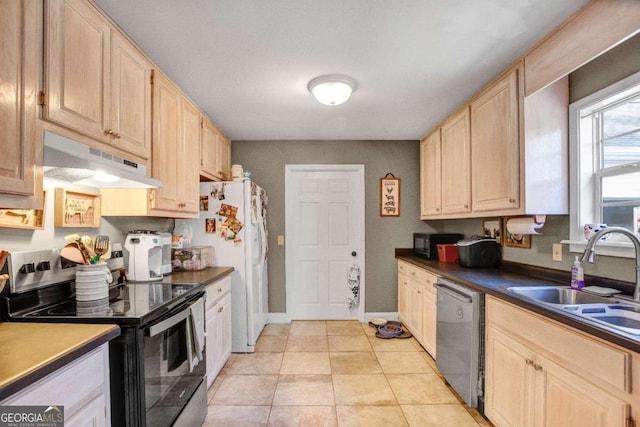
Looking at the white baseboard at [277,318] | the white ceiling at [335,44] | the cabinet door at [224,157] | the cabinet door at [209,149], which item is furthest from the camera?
the white baseboard at [277,318]

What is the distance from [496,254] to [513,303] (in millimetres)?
1250

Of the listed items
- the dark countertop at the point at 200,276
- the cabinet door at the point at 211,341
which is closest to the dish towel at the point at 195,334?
the dark countertop at the point at 200,276

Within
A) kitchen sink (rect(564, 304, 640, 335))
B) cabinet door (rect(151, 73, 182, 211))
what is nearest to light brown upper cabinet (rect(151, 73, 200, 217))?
cabinet door (rect(151, 73, 182, 211))

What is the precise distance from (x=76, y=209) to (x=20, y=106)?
0.90 meters

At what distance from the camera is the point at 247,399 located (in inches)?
Answer: 96.0

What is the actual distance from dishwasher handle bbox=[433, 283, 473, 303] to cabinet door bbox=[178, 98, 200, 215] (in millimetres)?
2139

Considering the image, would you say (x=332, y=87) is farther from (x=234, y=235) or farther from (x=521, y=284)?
(x=521, y=284)

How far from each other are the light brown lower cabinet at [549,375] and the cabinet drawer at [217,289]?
1.94 meters

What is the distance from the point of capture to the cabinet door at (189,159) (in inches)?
103

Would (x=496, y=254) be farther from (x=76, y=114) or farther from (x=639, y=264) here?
(x=76, y=114)

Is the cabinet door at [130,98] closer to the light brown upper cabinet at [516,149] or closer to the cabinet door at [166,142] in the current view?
the cabinet door at [166,142]

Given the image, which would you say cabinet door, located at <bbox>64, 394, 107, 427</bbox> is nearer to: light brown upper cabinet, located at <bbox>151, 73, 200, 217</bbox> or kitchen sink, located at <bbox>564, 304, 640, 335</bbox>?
light brown upper cabinet, located at <bbox>151, 73, 200, 217</bbox>

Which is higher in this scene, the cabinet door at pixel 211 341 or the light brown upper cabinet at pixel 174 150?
the light brown upper cabinet at pixel 174 150

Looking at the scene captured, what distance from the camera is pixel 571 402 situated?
1.40 meters
